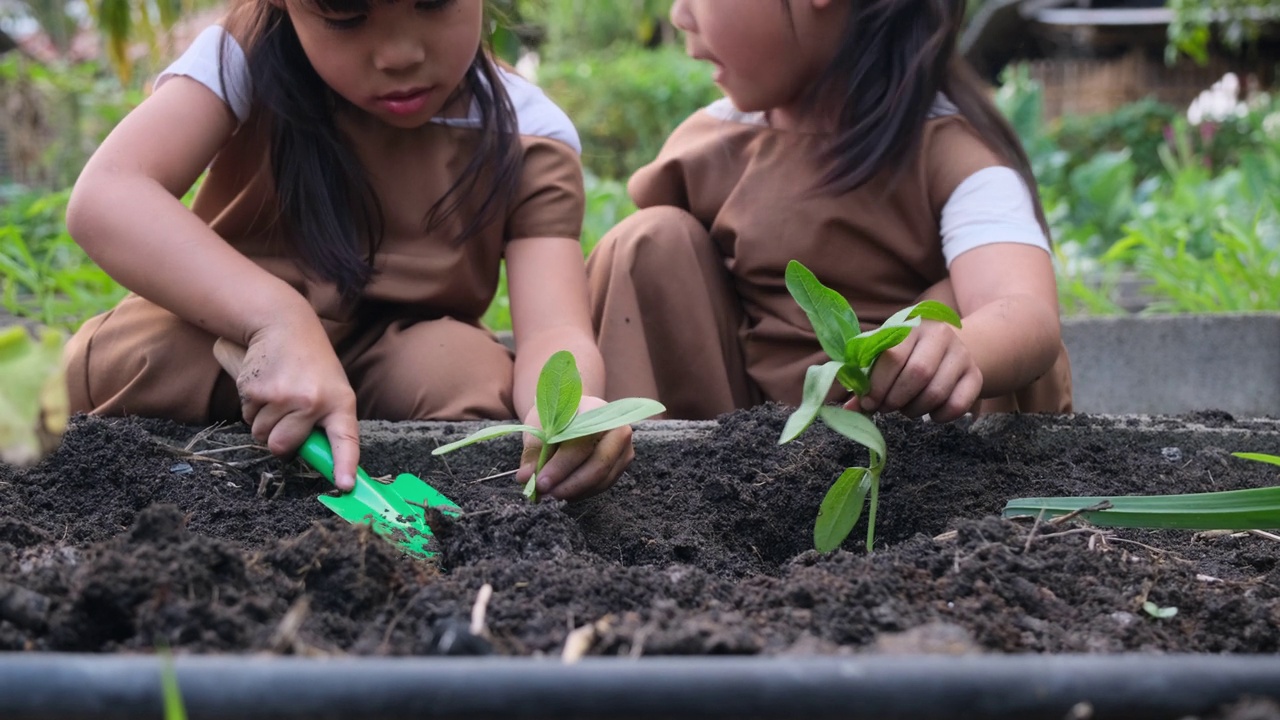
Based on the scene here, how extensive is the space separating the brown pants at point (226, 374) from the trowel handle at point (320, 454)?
36 centimetres

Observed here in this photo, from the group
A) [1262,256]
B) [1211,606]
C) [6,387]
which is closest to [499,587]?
[6,387]

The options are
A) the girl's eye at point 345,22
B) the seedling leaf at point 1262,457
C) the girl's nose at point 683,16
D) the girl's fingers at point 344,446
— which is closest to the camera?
the seedling leaf at point 1262,457

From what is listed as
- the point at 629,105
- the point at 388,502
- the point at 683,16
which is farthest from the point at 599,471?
the point at 629,105

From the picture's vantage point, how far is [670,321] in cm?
192

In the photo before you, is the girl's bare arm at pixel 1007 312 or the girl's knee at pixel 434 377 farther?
the girl's knee at pixel 434 377

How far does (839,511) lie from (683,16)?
3.35ft

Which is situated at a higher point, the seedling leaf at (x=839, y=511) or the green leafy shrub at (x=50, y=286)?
the seedling leaf at (x=839, y=511)

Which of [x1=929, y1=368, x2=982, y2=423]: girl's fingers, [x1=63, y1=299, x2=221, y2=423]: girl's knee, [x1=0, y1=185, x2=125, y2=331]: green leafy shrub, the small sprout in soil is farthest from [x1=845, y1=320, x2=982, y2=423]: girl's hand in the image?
[x1=0, y1=185, x2=125, y2=331]: green leafy shrub

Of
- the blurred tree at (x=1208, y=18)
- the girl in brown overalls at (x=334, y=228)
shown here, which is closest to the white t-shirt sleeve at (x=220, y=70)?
the girl in brown overalls at (x=334, y=228)

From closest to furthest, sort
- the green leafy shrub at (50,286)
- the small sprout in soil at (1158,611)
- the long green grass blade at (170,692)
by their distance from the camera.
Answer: the long green grass blade at (170,692) → the small sprout in soil at (1158,611) → the green leafy shrub at (50,286)

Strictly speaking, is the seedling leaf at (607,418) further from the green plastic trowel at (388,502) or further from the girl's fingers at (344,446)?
the girl's fingers at (344,446)

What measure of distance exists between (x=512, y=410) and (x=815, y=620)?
1.00 m

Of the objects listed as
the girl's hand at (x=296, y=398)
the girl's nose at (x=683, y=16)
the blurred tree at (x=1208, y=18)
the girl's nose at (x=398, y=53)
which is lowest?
the blurred tree at (x=1208, y=18)

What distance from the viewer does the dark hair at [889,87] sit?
1.77m
